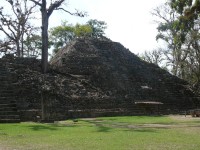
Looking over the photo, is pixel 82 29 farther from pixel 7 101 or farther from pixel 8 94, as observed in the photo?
pixel 7 101

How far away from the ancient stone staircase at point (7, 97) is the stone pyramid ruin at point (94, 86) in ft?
0.31

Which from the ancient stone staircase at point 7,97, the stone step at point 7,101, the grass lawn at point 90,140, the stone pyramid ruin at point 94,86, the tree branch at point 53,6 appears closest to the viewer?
the grass lawn at point 90,140

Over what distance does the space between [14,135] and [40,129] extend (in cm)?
162

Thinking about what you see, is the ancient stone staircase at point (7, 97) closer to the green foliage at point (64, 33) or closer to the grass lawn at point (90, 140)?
the grass lawn at point (90, 140)

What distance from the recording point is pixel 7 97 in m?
15.1

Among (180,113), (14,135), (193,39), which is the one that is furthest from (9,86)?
(193,39)

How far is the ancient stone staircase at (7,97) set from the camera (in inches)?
535

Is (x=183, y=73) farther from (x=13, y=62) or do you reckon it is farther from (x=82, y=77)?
(x=13, y=62)

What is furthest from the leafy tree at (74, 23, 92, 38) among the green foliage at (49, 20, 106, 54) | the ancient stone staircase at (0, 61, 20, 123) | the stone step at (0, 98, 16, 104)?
the stone step at (0, 98, 16, 104)

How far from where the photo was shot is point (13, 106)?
14.7m

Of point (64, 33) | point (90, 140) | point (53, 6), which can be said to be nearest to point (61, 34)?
point (64, 33)

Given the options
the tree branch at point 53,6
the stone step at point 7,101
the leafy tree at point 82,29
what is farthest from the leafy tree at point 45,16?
the leafy tree at point 82,29

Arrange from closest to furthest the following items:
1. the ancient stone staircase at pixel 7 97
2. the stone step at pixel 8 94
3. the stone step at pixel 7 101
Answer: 1. the ancient stone staircase at pixel 7 97
2. the stone step at pixel 7 101
3. the stone step at pixel 8 94

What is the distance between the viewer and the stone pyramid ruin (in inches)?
642
